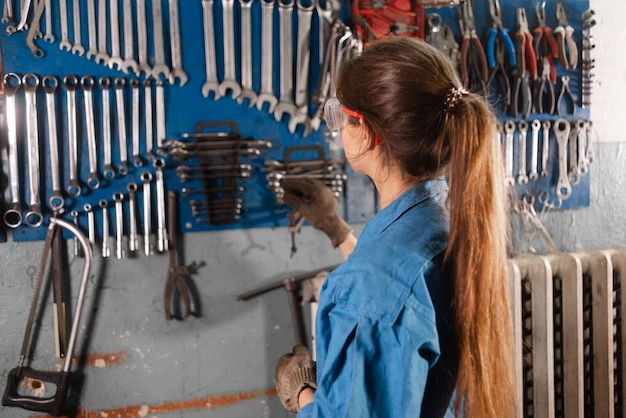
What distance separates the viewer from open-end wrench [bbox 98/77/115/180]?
70.4 inches

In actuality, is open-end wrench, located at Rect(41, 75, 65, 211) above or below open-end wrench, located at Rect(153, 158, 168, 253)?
above

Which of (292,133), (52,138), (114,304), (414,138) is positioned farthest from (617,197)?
(52,138)

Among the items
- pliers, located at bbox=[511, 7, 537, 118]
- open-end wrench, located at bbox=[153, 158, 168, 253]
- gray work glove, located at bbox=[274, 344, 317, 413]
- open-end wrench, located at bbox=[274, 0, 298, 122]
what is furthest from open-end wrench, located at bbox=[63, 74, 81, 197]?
pliers, located at bbox=[511, 7, 537, 118]

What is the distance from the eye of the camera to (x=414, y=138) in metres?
0.92

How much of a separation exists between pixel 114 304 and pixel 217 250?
1.25 feet

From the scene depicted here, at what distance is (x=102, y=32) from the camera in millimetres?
1778

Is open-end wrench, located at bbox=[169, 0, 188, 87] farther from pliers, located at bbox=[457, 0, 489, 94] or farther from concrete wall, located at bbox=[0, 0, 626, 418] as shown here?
pliers, located at bbox=[457, 0, 489, 94]

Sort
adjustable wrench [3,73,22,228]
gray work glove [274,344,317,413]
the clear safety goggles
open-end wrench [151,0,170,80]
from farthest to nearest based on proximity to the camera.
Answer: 1. open-end wrench [151,0,170,80]
2. adjustable wrench [3,73,22,228]
3. gray work glove [274,344,317,413]
4. the clear safety goggles

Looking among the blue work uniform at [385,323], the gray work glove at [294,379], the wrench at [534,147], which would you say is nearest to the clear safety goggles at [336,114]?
the blue work uniform at [385,323]

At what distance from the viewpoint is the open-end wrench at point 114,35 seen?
5.84 ft

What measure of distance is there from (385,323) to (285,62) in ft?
4.32

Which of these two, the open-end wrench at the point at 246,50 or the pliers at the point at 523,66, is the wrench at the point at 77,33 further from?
the pliers at the point at 523,66

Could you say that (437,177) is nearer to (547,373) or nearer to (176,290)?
(176,290)

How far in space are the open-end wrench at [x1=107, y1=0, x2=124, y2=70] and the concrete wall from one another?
2.03 ft
